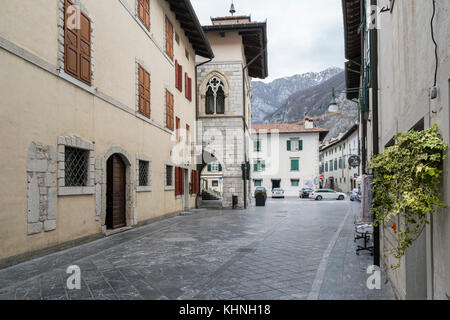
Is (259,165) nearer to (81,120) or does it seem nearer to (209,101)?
(209,101)

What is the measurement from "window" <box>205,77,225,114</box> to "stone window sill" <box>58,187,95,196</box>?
13674 millimetres

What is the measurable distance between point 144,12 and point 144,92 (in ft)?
9.98

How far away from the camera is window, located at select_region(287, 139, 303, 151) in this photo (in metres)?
43.2

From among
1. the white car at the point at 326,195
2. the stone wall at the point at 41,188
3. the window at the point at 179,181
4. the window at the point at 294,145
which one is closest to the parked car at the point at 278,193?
the white car at the point at 326,195

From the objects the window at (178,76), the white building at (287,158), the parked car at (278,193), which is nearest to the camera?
the window at (178,76)

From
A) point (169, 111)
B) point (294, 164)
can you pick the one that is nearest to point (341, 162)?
point (294, 164)

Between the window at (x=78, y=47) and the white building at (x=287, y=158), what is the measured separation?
112ft

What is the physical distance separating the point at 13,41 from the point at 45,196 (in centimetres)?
305

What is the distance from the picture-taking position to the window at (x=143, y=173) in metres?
13.3

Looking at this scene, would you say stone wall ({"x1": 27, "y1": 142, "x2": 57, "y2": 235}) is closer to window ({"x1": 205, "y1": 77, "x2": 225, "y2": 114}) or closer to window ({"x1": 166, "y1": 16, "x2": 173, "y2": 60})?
window ({"x1": 166, "y1": 16, "x2": 173, "y2": 60})

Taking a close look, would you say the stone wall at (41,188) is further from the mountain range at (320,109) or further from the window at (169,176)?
the mountain range at (320,109)

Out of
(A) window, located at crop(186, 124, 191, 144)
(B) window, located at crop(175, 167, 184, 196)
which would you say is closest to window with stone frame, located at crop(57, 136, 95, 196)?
(B) window, located at crop(175, 167, 184, 196)

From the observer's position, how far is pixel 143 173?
13.6 metres
